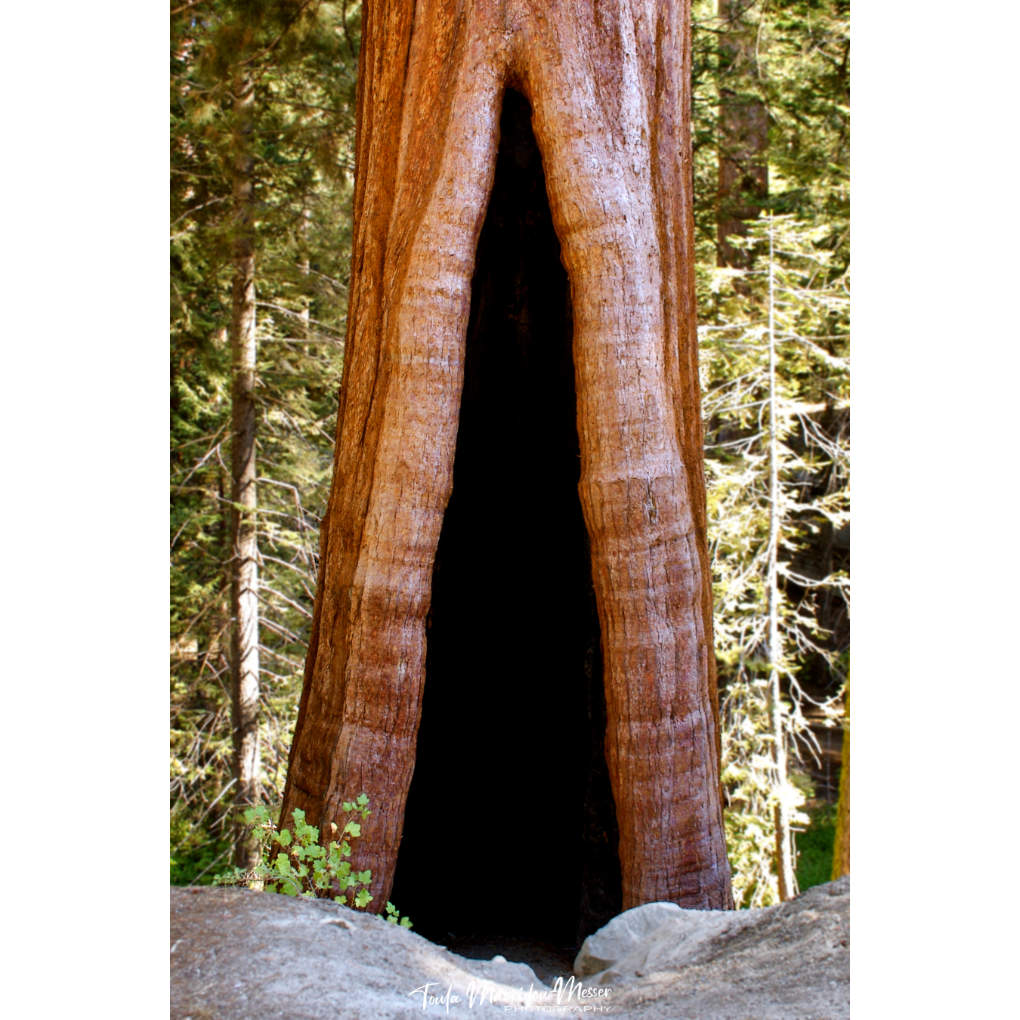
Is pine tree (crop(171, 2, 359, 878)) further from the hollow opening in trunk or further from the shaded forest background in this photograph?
the hollow opening in trunk

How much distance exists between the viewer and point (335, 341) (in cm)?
975

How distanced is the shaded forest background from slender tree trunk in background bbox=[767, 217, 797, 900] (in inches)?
1.0

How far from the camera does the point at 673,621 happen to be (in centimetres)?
315

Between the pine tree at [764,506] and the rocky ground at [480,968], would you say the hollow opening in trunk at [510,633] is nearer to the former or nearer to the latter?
the rocky ground at [480,968]

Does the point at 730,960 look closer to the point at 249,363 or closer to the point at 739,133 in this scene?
the point at 249,363

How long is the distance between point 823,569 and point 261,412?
7.45m

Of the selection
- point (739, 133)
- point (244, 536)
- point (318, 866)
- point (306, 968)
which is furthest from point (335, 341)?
point (306, 968)

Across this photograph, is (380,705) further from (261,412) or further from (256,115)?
(261,412)

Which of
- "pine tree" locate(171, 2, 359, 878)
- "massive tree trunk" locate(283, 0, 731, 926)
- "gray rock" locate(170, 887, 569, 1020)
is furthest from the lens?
"pine tree" locate(171, 2, 359, 878)

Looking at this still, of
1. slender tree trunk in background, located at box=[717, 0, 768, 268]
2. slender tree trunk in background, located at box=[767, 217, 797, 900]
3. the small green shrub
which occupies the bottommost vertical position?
the small green shrub

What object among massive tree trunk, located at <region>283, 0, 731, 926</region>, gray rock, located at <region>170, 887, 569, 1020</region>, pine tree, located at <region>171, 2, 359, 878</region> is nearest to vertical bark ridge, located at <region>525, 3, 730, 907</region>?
massive tree trunk, located at <region>283, 0, 731, 926</region>

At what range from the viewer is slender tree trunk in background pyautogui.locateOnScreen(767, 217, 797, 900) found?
26.8 ft

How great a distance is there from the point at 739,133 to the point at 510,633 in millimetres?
6750

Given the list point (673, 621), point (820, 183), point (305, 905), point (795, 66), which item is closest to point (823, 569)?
point (820, 183)
